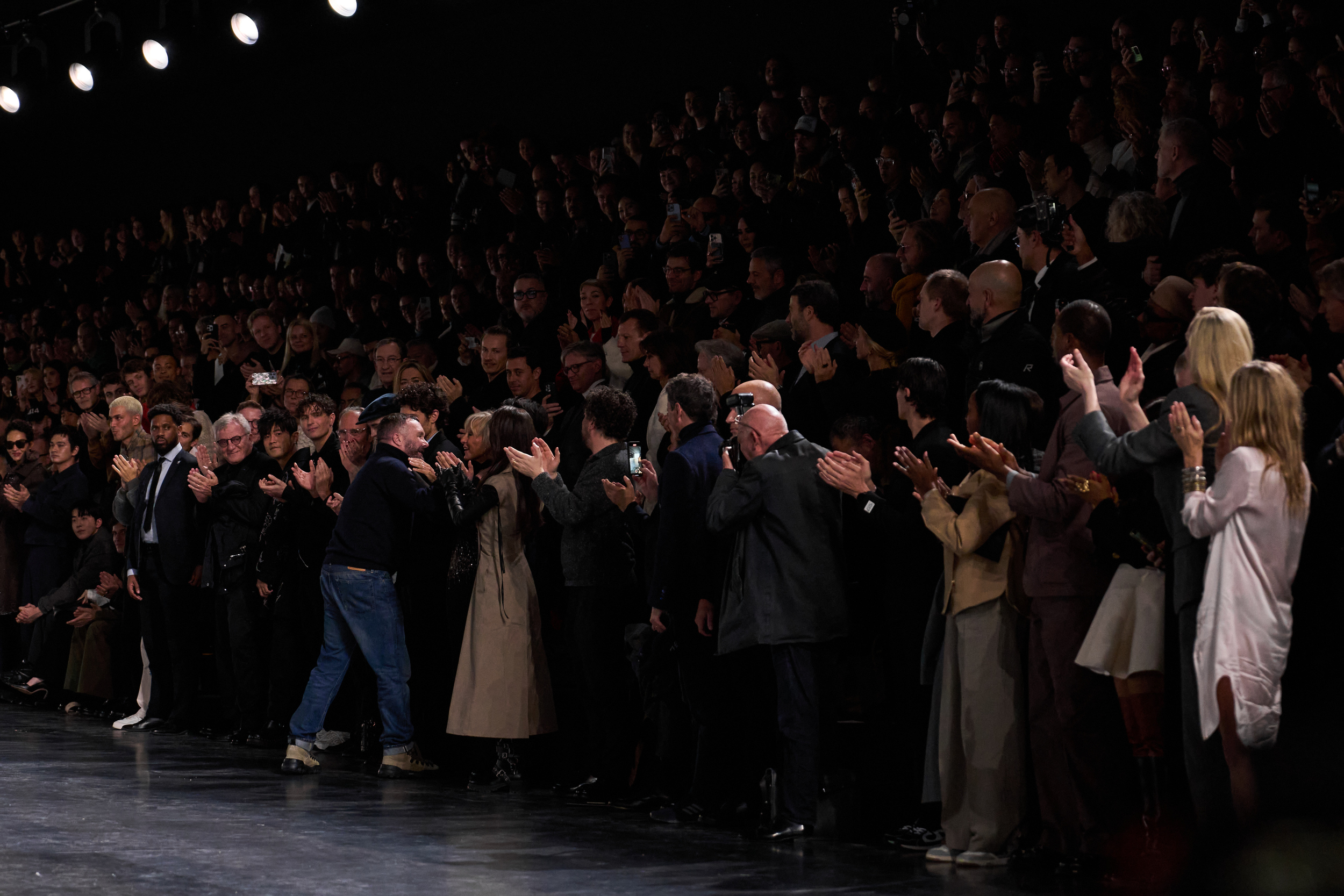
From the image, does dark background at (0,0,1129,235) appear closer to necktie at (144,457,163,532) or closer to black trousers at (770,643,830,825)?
necktie at (144,457,163,532)

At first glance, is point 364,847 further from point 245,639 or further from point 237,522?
point 237,522

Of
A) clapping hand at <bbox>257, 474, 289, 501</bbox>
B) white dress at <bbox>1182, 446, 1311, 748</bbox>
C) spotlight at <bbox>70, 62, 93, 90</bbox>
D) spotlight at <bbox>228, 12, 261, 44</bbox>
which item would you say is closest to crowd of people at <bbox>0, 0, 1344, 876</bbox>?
white dress at <bbox>1182, 446, 1311, 748</bbox>

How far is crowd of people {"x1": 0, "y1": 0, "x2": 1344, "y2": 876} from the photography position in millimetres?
4840

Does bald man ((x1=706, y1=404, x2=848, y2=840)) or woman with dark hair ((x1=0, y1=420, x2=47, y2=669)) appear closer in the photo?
bald man ((x1=706, y1=404, x2=848, y2=840))

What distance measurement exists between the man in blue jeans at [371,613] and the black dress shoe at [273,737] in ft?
3.68

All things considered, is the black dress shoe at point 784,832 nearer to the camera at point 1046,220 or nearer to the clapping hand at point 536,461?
the clapping hand at point 536,461

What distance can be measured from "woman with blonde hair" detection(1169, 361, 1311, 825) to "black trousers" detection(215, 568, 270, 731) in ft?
18.6

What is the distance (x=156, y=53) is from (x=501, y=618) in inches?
263

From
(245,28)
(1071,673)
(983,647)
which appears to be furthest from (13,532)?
(1071,673)

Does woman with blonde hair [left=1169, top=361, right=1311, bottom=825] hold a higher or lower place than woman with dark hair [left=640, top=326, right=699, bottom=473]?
lower

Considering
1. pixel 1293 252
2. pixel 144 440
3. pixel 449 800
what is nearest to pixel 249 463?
pixel 144 440

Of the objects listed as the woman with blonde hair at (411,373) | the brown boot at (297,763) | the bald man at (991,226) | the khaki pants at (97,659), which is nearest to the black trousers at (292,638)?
the brown boot at (297,763)

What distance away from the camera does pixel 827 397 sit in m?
6.57

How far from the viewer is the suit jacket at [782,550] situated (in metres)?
5.70
